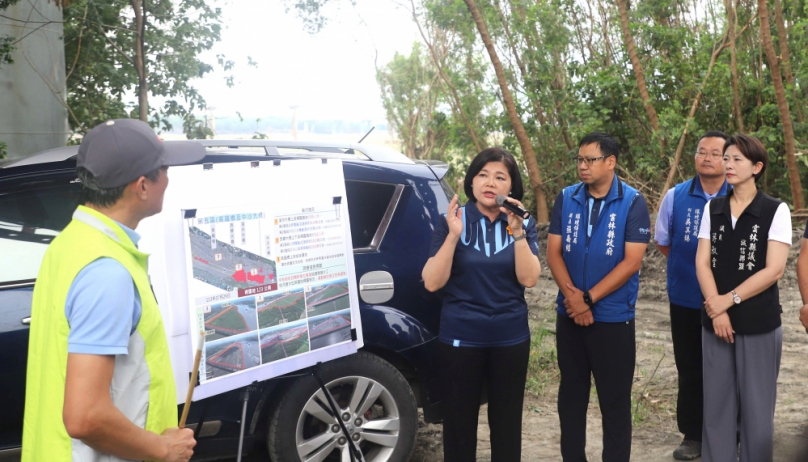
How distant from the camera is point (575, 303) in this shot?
12.4ft

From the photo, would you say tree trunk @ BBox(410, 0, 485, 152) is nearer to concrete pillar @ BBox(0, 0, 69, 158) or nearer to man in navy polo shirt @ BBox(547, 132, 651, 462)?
concrete pillar @ BBox(0, 0, 69, 158)

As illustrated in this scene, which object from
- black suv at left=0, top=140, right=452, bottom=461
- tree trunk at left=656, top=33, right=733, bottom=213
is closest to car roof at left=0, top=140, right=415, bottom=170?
black suv at left=0, top=140, right=452, bottom=461

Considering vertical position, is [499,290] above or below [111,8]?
below

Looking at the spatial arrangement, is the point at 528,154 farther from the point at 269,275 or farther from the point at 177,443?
the point at 177,443

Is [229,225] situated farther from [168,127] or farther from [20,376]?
[168,127]

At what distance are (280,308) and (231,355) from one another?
0.90ft

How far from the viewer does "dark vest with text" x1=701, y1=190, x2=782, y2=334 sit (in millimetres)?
3684

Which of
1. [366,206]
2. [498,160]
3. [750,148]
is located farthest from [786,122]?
[366,206]

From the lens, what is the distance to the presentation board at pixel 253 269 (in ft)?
9.21

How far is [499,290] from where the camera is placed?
3.41 meters

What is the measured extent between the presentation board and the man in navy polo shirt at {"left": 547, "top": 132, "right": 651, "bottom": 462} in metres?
1.28

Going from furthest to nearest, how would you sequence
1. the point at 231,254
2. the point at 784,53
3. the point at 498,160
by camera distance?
the point at 784,53 → the point at 498,160 → the point at 231,254

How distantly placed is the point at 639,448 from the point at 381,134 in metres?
26.2

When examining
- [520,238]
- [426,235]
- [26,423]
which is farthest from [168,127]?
[26,423]
